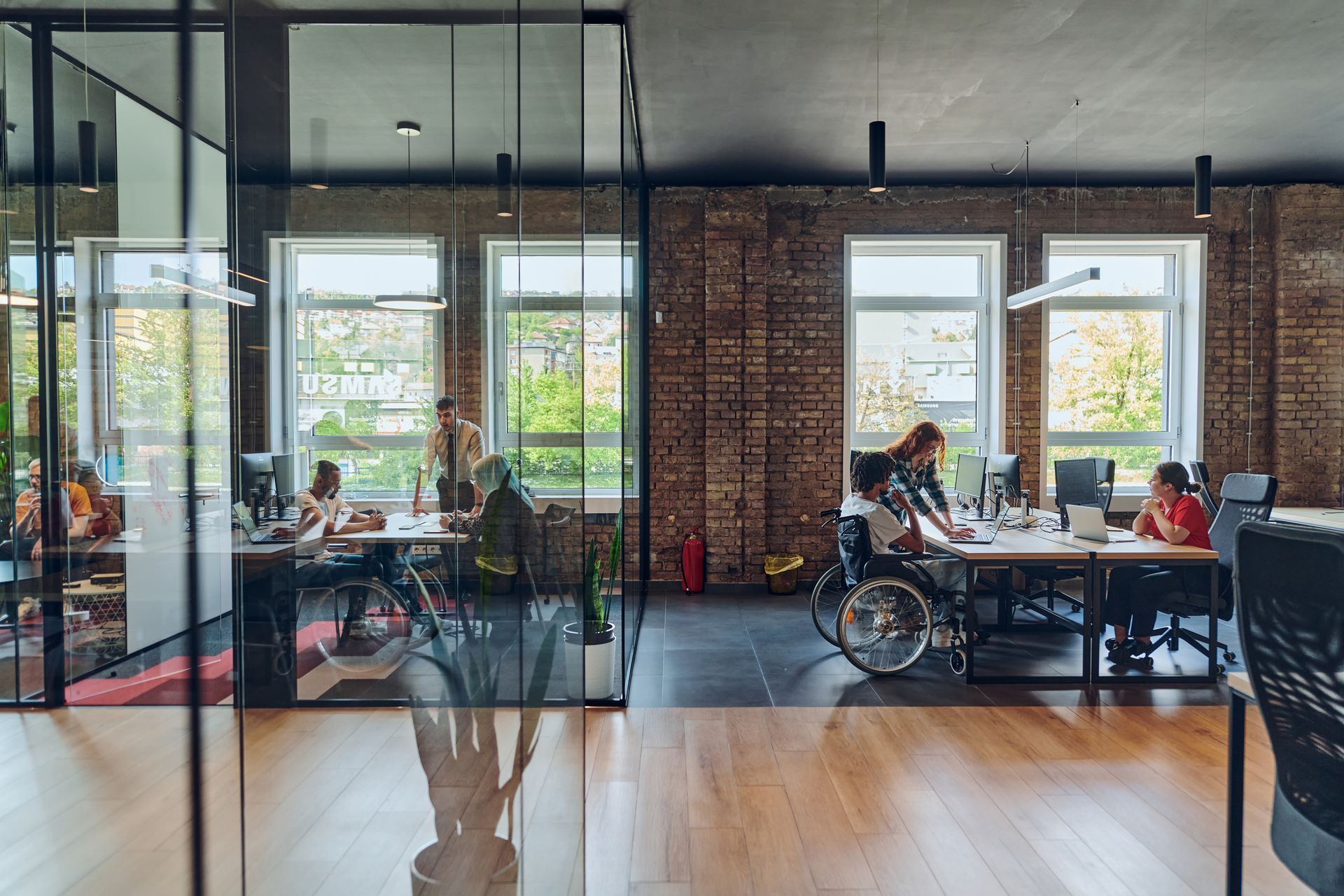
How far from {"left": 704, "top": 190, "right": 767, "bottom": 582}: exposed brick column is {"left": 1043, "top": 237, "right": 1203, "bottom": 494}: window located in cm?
257

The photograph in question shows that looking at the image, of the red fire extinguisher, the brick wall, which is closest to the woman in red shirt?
the brick wall

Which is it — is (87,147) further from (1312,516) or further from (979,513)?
(1312,516)

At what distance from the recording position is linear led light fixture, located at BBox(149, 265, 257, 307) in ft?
1.47

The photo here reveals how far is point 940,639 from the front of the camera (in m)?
4.32

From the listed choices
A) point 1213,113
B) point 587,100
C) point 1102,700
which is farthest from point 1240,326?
point 587,100

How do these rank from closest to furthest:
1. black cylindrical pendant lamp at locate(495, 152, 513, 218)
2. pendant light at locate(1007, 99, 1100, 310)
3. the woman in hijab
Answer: the woman in hijab, black cylindrical pendant lamp at locate(495, 152, 513, 218), pendant light at locate(1007, 99, 1100, 310)

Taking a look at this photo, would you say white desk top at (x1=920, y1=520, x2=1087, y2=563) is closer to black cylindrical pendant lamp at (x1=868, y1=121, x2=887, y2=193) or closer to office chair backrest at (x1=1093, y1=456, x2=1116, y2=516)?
office chair backrest at (x1=1093, y1=456, x2=1116, y2=516)

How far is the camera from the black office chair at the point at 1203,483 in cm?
575

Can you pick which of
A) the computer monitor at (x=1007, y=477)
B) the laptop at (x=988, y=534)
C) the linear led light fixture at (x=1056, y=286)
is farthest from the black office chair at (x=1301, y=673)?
the computer monitor at (x=1007, y=477)

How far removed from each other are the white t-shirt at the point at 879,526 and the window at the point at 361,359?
368cm

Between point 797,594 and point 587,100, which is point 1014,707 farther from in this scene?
point 587,100

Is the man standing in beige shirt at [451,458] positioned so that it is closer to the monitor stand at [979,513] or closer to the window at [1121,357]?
the monitor stand at [979,513]

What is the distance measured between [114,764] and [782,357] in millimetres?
6241

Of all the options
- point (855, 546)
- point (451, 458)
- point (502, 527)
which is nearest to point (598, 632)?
point (855, 546)
